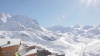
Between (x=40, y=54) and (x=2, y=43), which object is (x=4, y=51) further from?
(x=40, y=54)

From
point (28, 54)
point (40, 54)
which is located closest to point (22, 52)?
point (28, 54)

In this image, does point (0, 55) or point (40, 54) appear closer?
point (0, 55)

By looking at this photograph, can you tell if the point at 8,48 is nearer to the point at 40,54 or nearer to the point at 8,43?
the point at 8,43

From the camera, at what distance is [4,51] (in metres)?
66.2

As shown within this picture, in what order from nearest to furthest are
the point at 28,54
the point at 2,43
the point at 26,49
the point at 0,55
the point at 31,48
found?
1. the point at 0,55
2. the point at 2,43
3. the point at 28,54
4. the point at 26,49
5. the point at 31,48

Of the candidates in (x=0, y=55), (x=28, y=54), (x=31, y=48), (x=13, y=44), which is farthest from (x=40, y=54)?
(x=0, y=55)

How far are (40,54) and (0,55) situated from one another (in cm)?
2663

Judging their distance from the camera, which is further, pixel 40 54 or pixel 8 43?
pixel 40 54

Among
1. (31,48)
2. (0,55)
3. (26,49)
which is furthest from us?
(31,48)

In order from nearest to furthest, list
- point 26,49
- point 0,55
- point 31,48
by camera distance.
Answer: point 0,55
point 26,49
point 31,48

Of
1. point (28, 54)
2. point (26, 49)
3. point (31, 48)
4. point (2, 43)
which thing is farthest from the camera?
point (31, 48)

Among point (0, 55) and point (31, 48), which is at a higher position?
point (31, 48)

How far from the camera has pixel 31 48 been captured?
92.8 metres

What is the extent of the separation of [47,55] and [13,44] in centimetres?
2627
